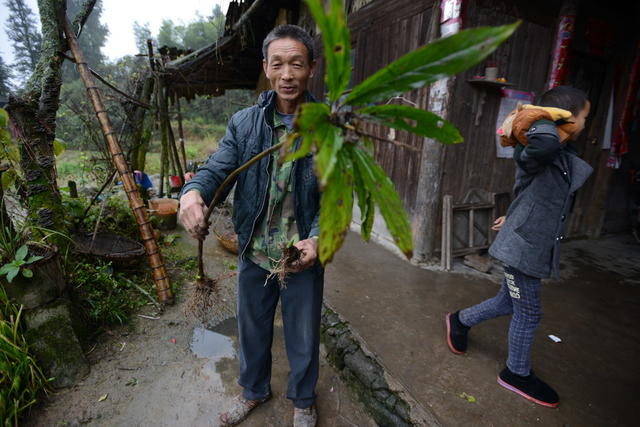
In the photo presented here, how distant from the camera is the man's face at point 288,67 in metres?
1.45

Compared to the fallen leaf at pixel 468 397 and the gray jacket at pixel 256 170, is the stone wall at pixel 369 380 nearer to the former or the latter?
the fallen leaf at pixel 468 397

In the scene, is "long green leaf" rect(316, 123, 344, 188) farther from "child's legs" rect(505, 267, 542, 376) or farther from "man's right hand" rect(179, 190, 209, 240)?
"child's legs" rect(505, 267, 542, 376)

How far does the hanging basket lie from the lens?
324cm

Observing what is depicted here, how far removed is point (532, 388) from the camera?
2100mm

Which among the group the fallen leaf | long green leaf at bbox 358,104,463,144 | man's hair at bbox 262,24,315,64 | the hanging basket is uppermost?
man's hair at bbox 262,24,315,64

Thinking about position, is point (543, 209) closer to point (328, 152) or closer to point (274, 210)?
point (274, 210)

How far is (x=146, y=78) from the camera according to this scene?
18.6 feet

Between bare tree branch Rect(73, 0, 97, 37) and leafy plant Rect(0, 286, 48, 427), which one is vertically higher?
bare tree branch Rect(73, 0, 97, 37)

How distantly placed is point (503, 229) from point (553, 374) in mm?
1245

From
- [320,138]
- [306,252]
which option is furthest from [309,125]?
[306,252]

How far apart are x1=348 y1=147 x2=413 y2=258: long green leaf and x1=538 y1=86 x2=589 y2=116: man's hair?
5.65 feet

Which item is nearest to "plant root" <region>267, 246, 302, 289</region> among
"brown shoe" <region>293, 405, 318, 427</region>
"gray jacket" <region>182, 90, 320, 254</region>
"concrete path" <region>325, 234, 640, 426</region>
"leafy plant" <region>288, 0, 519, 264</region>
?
"gray jacket" <region>182, 90, 320, 254</region>

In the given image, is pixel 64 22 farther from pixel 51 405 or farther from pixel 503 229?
pixel 503 229

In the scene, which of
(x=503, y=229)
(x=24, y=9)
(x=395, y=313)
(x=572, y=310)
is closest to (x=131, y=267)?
(x=395, y=313)
